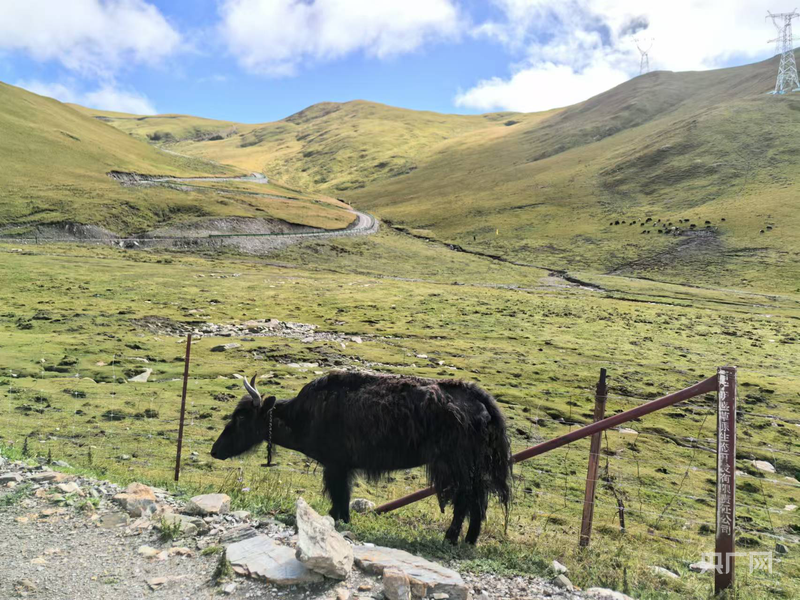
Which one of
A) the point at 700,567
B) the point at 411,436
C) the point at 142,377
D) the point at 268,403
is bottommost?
the point at 142,377

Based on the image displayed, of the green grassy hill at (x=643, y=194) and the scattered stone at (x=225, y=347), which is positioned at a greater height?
the green grassy hill at (x=643, y=194)

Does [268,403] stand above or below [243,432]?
above

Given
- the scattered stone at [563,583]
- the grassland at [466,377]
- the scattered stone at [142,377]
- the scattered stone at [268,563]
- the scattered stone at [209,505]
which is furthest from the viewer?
the scattered stone at [142,377]

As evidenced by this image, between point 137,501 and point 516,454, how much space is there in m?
4.71

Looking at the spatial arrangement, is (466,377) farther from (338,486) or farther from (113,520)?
(113,520)

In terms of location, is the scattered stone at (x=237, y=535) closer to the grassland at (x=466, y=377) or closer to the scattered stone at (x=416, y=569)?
the grassland at (x=466, y=377)

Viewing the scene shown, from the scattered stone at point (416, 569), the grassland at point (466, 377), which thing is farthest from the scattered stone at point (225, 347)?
the scattered stone at point (416, 569)

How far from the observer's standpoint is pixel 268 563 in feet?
16.7

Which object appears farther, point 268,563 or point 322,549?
point 268,563

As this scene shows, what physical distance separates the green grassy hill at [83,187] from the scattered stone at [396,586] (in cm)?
6662

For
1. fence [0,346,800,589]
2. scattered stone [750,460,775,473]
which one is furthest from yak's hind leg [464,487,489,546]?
scattered stone [750,460,775,473]

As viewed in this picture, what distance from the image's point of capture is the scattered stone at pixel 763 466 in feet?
40.8

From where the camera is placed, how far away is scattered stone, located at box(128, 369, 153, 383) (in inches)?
635

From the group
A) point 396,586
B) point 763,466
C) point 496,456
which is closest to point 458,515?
point 496,456
